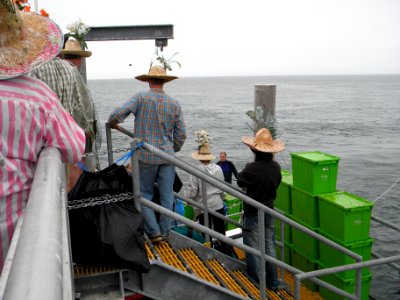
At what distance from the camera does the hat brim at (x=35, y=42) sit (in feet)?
5.04

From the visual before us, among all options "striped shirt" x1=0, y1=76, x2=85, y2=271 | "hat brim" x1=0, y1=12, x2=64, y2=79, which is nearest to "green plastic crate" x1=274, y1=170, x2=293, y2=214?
"hat brim" x1=0, y1=12, x2=64, y2=79

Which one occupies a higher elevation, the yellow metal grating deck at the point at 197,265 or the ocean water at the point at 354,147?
the yellow metal grating deck at the point at 197,265

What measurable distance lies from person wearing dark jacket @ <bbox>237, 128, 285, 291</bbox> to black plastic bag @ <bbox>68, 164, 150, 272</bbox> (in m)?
2.09

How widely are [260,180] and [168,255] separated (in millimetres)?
1442

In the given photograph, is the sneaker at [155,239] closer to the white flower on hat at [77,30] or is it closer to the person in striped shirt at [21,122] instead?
the white flower on hat at [77,30]

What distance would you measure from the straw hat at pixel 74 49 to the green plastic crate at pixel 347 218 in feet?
13.0

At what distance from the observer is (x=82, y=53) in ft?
14.1

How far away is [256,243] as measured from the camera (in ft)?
17.0

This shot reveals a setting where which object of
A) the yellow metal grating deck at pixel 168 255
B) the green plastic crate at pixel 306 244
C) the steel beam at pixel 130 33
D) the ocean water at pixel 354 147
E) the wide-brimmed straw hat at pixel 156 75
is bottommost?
the ocean water at pixel 354 147

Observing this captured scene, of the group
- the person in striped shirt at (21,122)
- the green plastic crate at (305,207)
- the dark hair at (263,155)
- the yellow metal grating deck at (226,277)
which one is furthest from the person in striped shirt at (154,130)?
the green plastic crate at (305,207)

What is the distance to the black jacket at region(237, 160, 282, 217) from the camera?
4.98 metres

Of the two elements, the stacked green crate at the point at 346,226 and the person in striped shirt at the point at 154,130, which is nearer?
the person in striped shirt at the point at 154,130

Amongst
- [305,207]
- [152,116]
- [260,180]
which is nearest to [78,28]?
[152,116]

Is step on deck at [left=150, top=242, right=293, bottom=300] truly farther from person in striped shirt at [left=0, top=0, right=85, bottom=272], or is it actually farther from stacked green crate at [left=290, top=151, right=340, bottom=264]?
person in striped shirt at [left=0, top=0, right=85, bottom=272]
